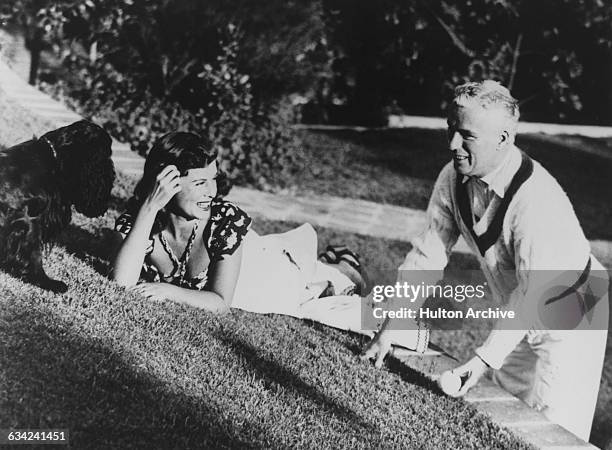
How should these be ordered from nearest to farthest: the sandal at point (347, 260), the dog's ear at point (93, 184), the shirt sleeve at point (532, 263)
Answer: the shirt sleeve at point (532, 263) → the dog's ear at point (93, 184) → the sandal at point (347, 260)

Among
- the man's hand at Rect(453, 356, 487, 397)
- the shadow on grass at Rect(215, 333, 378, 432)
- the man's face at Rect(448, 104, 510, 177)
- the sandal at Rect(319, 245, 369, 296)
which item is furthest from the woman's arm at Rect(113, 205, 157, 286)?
the sandal at Rect(319, 245, 369, 296)

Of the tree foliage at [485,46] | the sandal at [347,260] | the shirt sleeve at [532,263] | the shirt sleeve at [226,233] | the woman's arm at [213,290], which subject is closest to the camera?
the shirt sleeve at [532,263]

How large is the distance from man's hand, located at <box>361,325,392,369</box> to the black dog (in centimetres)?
135

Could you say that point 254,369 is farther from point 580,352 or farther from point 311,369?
point 580,352

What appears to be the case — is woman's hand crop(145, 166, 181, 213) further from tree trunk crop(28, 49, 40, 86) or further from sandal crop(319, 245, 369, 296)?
tree trunk crop(28, 49, 40, 86)

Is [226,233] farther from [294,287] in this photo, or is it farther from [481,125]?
[481,125]

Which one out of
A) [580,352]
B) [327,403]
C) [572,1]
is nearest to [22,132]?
[327,403]

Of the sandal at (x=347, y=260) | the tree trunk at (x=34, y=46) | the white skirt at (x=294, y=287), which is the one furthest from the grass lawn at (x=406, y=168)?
the white skirt at (x=294, y=287)

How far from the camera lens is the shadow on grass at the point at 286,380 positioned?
9.11 feet

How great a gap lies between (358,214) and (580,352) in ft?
14.2

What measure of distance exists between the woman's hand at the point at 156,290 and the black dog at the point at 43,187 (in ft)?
1.18

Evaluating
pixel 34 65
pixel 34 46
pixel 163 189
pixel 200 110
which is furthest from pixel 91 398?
pixel 34 65

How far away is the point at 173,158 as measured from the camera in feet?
10.9

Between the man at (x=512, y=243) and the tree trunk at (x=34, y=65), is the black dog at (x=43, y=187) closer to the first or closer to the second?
the man at (x=512, y=243)
